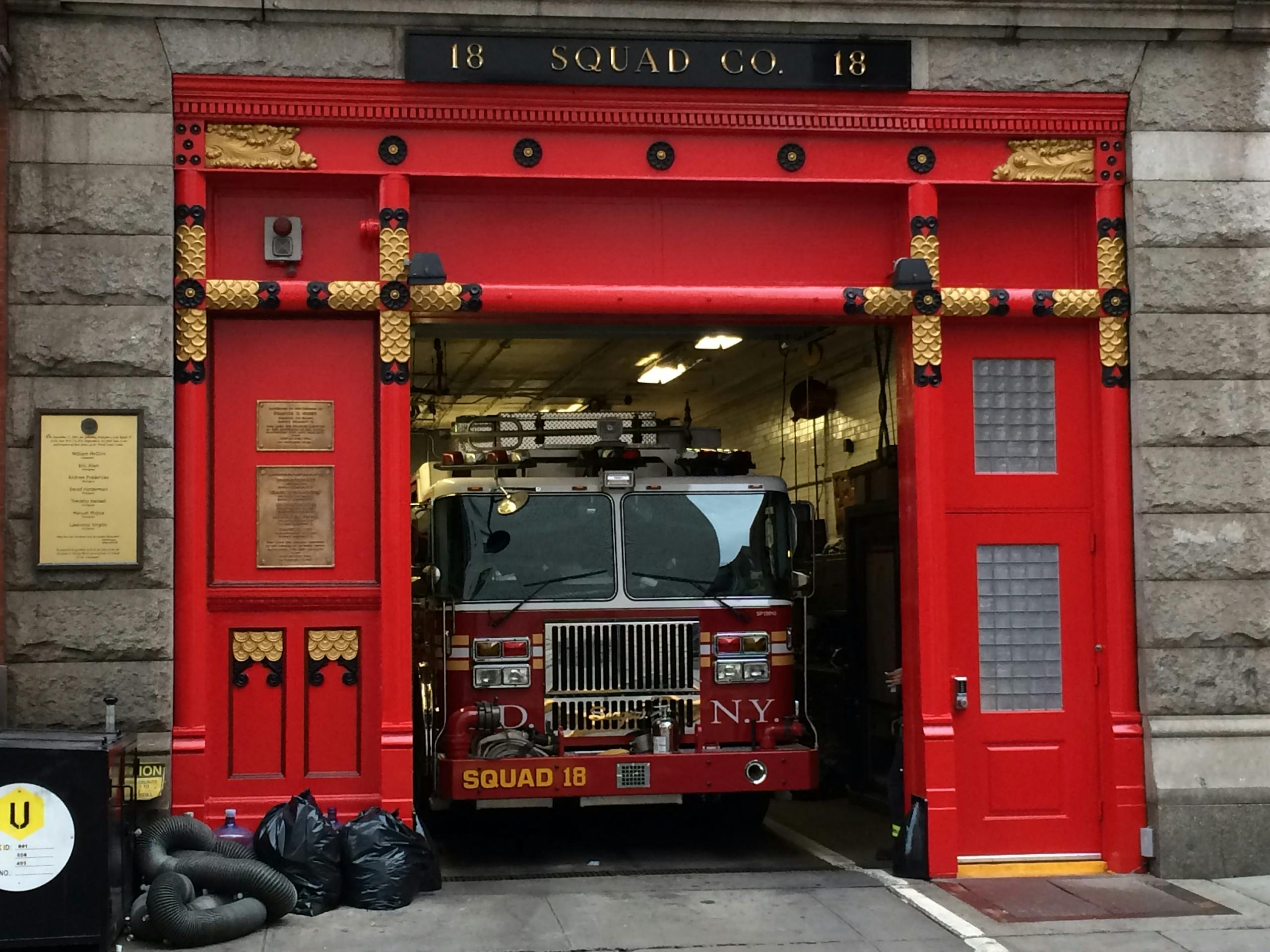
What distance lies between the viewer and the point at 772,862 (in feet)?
35.3

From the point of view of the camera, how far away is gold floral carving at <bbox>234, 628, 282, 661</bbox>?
30.3ft

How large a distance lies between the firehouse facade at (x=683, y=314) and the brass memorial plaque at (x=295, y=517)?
0.07 ft

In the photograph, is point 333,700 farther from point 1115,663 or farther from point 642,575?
point 1115,663

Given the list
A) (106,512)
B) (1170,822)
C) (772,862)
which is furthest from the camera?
(772,862)

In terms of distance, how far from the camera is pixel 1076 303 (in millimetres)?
9898

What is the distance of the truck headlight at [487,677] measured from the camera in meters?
10.8

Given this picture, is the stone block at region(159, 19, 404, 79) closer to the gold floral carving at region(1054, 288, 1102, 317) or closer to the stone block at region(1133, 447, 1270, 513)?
the gold floral carving at region(1054, 288, 1102, 317)

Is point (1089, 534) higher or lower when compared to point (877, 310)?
lower

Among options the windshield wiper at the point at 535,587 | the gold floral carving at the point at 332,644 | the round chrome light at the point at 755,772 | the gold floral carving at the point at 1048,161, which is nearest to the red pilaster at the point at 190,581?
the gold floral carving at the point at 332,644

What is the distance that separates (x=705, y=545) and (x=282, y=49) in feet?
15.3

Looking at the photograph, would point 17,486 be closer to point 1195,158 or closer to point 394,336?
point 394,336

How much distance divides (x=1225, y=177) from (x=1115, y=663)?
3310 mm

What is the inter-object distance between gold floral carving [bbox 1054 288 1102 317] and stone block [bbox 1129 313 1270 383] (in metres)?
0.28

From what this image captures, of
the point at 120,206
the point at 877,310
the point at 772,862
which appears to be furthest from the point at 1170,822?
the point at 120,206
